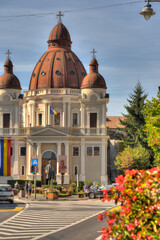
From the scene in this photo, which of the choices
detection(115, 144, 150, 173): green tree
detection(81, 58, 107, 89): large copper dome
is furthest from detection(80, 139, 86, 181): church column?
detection(81, 58, 107, 89): large copper dome

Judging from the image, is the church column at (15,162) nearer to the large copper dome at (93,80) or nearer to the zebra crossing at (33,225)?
the large copper dome at (93,80)

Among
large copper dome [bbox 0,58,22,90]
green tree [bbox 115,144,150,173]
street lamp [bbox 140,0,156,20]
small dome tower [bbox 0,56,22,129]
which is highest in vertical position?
large copper dome [bbox 0,58,22,90]

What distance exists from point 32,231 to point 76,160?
53687mm

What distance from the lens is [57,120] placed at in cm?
8044

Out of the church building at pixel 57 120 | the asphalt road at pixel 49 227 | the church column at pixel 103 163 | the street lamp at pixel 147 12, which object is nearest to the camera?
the street lamp at pixel 147 12

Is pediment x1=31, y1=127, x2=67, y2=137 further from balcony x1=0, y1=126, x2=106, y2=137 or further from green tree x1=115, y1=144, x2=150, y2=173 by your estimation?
green tree x1=115, y1=144, x2=150, y2=173

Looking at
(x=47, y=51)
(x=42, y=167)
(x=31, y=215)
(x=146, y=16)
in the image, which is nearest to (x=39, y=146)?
(x=42, y=167)

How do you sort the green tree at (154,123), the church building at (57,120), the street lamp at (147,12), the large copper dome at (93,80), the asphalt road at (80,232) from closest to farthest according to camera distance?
the street lamp at (147,12), the asphalt road at (80,232), the green tree at (154,123), the church building at (57,120), the large copper dome at (93,80)

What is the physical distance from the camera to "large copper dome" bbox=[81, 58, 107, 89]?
238ft

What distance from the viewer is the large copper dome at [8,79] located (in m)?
75.6

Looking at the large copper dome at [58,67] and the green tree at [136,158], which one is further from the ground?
the large copper dome at [58,67]

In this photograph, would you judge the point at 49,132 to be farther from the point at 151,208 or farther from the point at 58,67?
the point at 151,208

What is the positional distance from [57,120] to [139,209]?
7248 cm

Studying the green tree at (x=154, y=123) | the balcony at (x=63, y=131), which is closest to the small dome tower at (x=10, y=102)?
the balcony at (x=63, y=131)
